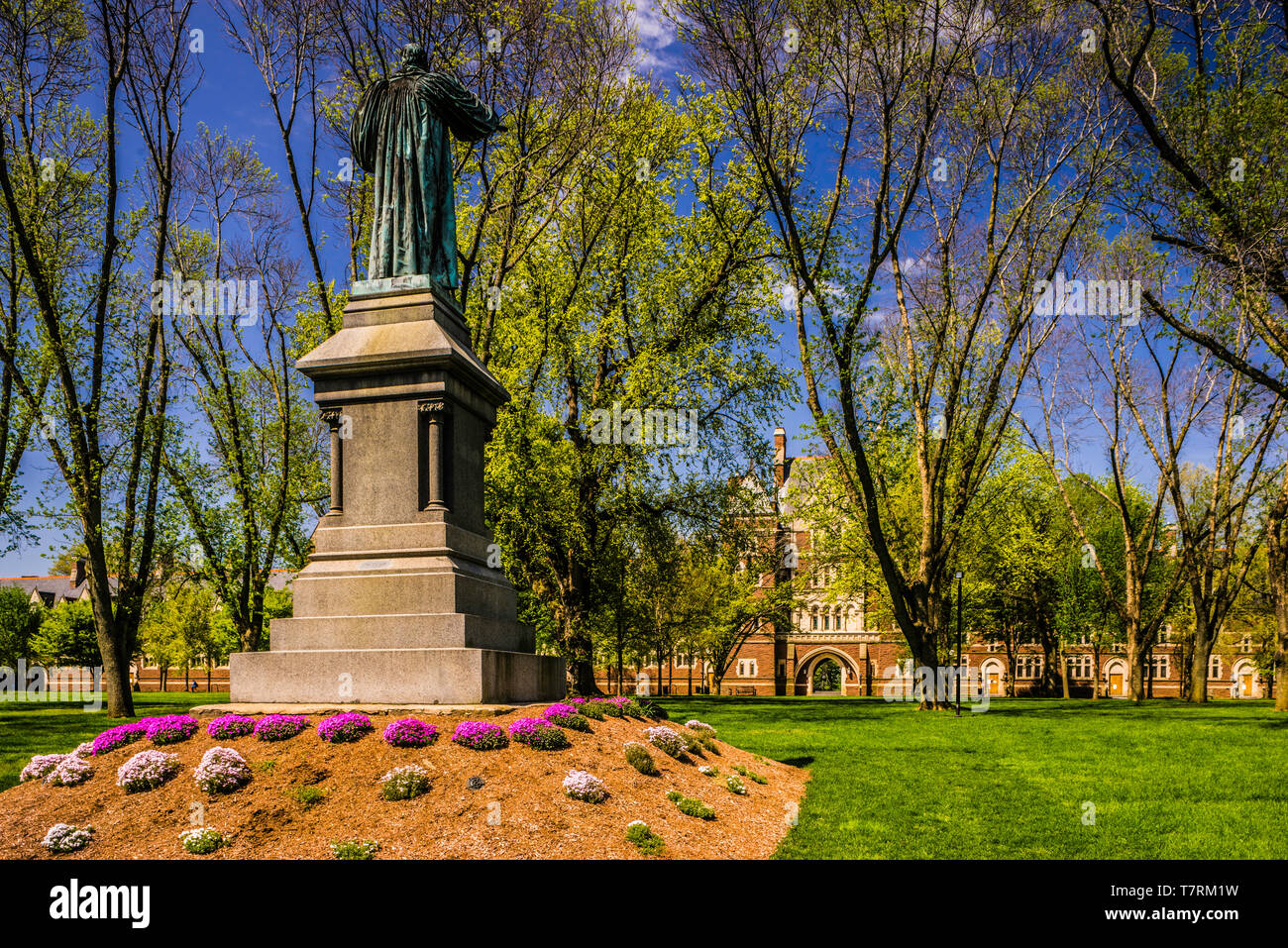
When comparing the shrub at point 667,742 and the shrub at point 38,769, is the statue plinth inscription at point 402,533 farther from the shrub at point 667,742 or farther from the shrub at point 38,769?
the shrub at point 38,769

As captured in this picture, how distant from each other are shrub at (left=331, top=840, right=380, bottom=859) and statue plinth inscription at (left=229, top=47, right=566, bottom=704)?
3.01 meters

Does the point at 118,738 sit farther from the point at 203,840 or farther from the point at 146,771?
the point at 203,840

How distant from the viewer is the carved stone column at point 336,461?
1246 centimetres

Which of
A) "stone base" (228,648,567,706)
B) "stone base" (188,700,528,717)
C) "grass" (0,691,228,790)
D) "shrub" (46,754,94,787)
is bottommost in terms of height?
"grass" (0,691,228,790)

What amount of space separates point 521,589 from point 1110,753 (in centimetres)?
1723

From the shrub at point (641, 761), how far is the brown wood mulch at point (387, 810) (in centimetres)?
10

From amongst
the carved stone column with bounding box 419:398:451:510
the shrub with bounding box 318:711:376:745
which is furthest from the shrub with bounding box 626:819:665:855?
the carved stone column with bounding box 419:398:451:510

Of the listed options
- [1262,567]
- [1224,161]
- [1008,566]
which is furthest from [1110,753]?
[1262,567]

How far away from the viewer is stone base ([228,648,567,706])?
35.4 ft

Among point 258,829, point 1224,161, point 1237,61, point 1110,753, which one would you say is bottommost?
point 1110,753

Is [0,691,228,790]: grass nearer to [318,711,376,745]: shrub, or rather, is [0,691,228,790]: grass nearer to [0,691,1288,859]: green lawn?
[0,691,1288,859]: green lawn

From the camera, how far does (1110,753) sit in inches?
661

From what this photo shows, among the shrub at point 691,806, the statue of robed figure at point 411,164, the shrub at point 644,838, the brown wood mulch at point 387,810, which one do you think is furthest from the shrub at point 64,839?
the statue of robed figure at point 411,164

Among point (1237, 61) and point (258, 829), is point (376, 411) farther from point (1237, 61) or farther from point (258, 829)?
point (1237, 61)
